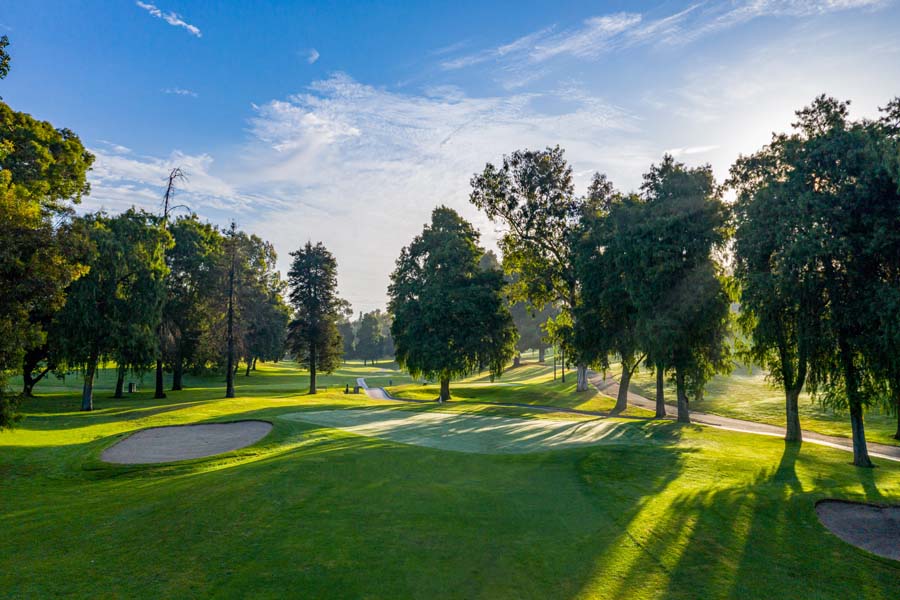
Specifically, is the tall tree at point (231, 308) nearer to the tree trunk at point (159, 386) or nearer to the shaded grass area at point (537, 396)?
the tree trunk at point (159, 386)

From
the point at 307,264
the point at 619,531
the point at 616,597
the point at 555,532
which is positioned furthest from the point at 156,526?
the point at 307,264

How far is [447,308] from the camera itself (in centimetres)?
3741

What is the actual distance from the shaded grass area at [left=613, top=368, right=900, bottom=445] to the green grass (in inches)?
516

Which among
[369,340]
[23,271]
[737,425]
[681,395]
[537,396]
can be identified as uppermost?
[23,271]

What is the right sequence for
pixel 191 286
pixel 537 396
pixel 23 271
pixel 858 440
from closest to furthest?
pixel 23 271 < pixel 858 440 < pixel 191 286 < pixel 537 396

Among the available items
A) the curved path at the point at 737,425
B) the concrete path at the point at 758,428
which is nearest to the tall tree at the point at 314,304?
the curved path at the point at 737,425

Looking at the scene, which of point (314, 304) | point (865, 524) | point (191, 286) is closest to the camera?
point (865, 524)

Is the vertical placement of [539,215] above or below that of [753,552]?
above

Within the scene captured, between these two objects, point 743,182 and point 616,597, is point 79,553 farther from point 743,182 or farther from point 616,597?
point 743,182

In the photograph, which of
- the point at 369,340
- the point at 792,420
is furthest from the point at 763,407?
the point at 369,340

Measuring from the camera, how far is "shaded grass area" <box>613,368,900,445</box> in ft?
96.5

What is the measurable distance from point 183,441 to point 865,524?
70.6ft

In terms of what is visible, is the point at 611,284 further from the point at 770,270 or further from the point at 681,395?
the point at 770,270

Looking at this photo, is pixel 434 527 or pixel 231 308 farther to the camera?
pixel 231 308
